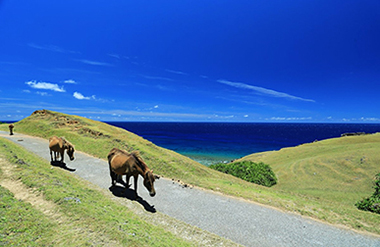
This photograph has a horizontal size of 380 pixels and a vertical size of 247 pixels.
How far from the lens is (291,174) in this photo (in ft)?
99.6

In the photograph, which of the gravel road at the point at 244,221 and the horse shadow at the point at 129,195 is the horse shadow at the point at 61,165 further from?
the horse shadow at the point at 129,195

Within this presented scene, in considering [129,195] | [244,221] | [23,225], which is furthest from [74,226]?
[244,221]

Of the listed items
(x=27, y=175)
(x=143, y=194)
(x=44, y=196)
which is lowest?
(x=143, y=194)

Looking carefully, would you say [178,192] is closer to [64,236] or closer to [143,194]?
[143,194]

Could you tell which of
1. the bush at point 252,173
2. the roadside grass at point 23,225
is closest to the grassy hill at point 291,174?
the bush at point 252,173

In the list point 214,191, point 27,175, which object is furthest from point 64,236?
point 214,191

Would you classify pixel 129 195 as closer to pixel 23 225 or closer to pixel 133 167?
pixel 133 167

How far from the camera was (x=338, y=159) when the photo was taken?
1224 inches

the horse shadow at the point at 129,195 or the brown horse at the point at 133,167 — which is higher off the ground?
the brown horse at the point at 133,167

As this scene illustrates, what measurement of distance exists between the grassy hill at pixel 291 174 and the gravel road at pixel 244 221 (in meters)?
1.30

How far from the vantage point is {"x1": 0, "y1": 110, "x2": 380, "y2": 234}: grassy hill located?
12.1 m

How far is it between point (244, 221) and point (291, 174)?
2581cm

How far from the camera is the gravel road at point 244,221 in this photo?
27.2 ft

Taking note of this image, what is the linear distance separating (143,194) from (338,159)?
116 feet
